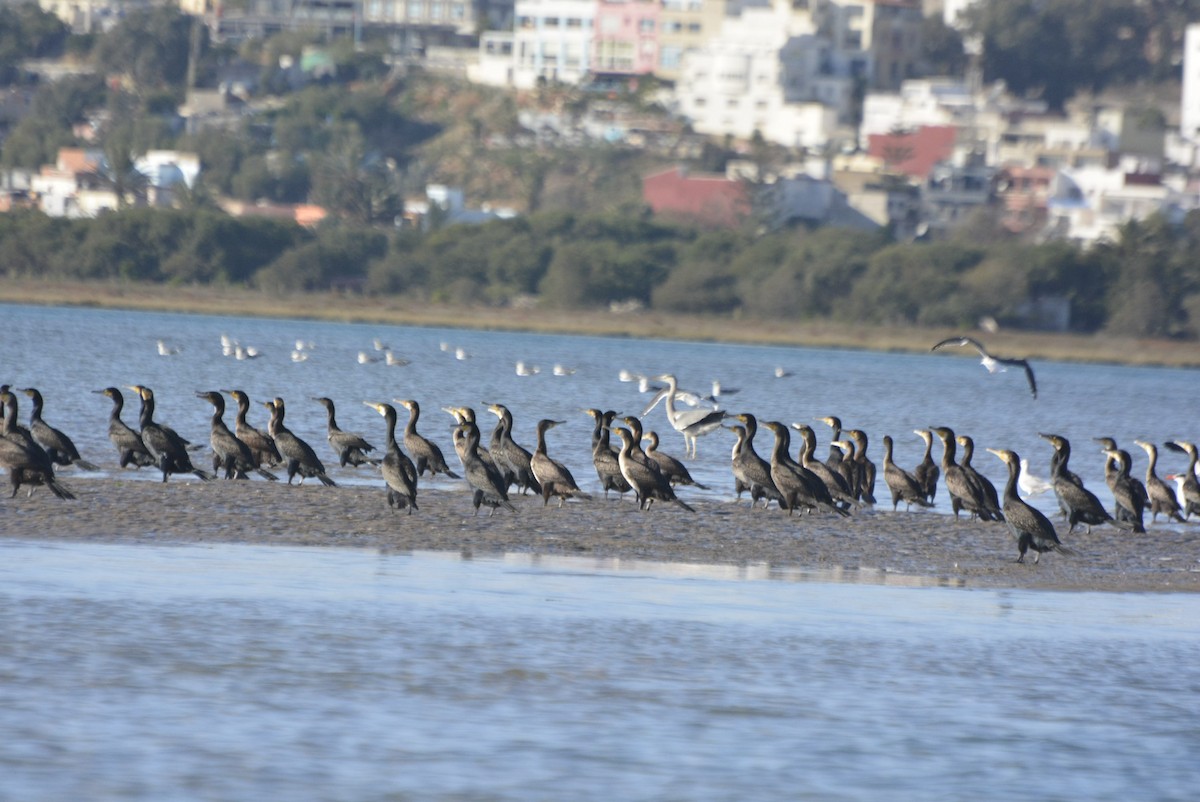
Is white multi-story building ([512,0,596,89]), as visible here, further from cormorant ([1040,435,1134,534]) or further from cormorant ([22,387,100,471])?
cormorant ([1040,435,1134,534])

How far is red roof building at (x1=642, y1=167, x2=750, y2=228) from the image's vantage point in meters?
104

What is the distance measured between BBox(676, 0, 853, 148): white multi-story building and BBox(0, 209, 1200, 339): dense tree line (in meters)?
47.3

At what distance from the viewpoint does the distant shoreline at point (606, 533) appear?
54.6 ft

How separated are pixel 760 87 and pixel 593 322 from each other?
56263 mm

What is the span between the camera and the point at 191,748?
9.98 m

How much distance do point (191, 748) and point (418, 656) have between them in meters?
2.41

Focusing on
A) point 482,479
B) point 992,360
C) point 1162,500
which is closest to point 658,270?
point 992,360

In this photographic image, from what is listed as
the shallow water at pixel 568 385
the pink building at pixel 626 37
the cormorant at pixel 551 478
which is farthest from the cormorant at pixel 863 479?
the pink building at pixel 626 37

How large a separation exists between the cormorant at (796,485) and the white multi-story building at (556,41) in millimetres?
124196

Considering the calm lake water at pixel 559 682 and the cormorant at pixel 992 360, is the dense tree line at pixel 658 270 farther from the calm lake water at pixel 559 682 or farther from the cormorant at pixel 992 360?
the calm lake water at pixel 559 682

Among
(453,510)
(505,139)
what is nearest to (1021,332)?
(505,139)

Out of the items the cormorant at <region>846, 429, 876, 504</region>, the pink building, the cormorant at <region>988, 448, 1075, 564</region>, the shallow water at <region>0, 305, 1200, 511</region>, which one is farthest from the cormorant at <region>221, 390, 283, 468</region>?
the pink building

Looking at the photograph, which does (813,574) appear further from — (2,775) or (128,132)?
(128,132)

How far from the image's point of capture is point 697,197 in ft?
350
